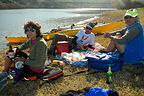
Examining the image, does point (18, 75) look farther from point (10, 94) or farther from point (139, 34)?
point (139, 34)

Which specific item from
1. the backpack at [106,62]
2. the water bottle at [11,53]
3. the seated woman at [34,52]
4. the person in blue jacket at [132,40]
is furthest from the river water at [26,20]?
the person in blue jacket at [132,40]

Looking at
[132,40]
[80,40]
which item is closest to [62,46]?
[80,40]

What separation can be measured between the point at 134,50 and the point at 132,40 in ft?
1.10

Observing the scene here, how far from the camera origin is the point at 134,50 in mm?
4852

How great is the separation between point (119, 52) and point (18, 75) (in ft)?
11.1

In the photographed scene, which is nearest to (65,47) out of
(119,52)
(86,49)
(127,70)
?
(86,49)

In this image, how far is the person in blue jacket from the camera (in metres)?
4.62

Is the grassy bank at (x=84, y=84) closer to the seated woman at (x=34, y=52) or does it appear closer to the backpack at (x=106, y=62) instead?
the backpack at (x=106, y=62)

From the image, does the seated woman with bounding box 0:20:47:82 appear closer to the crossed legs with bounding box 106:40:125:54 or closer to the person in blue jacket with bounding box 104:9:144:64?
the person in blue jacket with bounding box 104:9:144:64

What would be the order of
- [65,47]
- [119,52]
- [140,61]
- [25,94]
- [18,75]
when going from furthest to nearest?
[65,47], [119,52], [140,61], [18,75], [25,94]

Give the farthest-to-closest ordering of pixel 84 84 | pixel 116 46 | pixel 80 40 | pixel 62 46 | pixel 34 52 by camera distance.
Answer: pixel 80 40 < pixel 62 46 < pixel 116 46 < pixel 84 84 < pixel 34 52

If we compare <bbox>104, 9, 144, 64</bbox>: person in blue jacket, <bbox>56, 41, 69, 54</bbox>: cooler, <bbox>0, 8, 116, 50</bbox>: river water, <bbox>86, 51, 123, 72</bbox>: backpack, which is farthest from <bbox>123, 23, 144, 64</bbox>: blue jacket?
<bbox>0, 8, 116, 50</bbox>: river water

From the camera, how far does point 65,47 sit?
666 centimetres

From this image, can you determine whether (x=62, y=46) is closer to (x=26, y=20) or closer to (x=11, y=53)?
(x=11, y=53)
